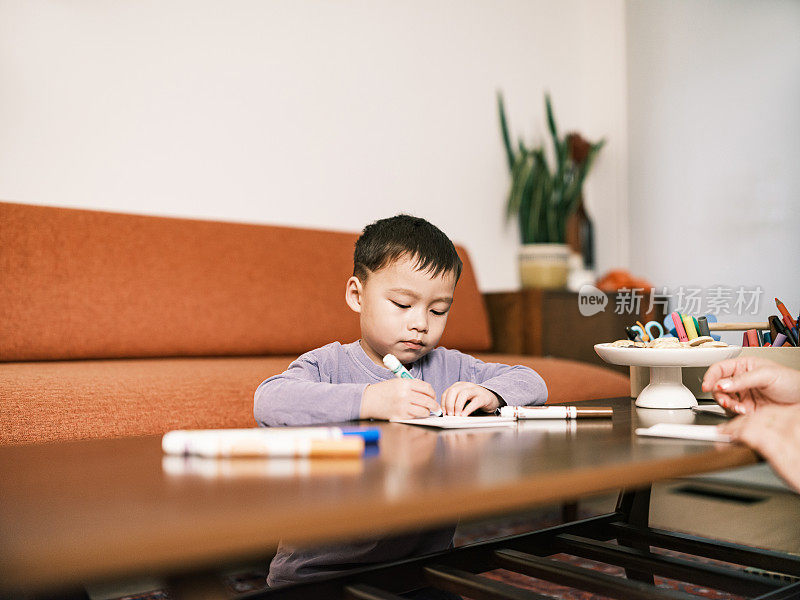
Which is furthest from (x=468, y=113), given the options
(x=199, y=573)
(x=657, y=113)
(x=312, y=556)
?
(x=199, y=573)

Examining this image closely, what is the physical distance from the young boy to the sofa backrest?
3.07ft

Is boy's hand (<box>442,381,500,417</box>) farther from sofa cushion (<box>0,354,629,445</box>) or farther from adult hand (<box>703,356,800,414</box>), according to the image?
sofa cushion (<box>0,354,629,445</box>)

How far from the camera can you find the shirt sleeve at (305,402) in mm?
857

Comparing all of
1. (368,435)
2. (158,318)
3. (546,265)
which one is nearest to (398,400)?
(368,435)

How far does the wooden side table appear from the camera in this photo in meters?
2.51

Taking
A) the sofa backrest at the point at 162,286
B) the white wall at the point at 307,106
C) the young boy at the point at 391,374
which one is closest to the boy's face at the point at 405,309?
the young boy at the point at 391,374

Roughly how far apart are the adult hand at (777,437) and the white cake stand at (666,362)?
0.96ft

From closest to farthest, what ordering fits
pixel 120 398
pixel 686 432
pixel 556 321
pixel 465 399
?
pixel 686 432 < pixel 465 399 < pixel 120 398 < pixel 556 321

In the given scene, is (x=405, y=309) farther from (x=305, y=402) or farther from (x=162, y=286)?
(x=162, y=286)

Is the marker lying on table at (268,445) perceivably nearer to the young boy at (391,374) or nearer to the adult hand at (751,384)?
the young boy at (391,374)

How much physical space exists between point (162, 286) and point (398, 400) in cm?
130

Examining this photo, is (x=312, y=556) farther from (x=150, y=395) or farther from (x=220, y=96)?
(x=220, y=96)

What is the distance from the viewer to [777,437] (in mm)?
633

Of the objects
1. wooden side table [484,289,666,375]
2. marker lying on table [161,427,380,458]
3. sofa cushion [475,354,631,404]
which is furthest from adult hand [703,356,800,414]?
wooden side table [484,289,666,375]
